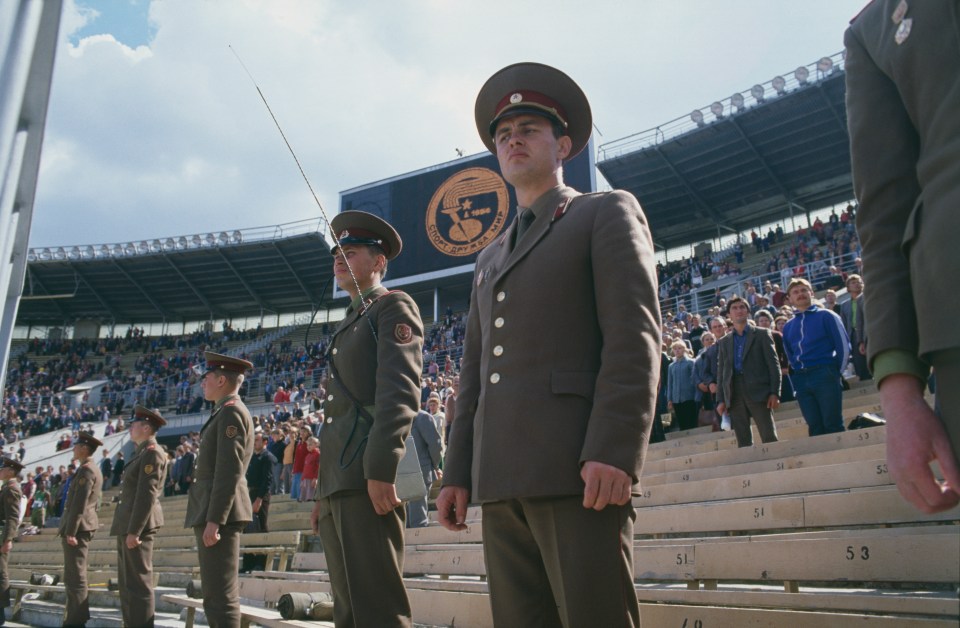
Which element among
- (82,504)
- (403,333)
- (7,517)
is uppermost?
(403,333)

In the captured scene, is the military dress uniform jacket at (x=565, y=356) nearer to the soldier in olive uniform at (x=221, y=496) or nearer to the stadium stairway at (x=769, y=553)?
the stadium stairway at (x=769, y=553)

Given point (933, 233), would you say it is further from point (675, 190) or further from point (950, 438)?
point (675, 190)

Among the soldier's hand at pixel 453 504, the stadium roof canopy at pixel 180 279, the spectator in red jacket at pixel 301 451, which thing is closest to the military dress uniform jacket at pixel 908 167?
the soldier's hand at pixel 453 504

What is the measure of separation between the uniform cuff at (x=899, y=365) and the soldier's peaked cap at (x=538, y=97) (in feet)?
4.07

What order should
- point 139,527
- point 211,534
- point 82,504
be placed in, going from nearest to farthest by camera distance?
1. point 211,534
2. point 139,527
3. point 82,504

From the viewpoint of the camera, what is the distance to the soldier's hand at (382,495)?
2.45 metres

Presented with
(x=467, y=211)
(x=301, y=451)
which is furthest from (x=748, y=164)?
(x=301, y=451)

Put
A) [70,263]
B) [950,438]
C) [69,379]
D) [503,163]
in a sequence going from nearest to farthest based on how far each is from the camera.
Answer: [950,438]
[503,163]
[69,379]
[70,263]

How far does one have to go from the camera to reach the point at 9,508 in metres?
7.90

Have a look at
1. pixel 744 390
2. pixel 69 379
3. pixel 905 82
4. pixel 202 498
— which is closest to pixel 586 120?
pixel 905 82

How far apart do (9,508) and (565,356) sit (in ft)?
27.5

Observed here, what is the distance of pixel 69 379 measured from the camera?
93.6 ft

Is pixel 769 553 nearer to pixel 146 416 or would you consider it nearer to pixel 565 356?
pixel 565 356

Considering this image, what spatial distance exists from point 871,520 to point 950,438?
2036 millimetres
